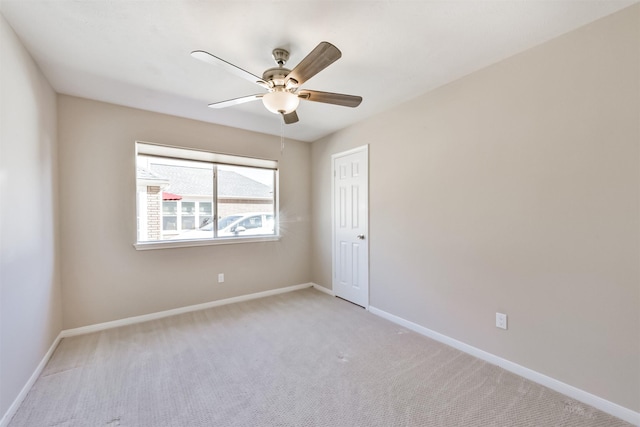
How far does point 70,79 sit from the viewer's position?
2375 millimetres

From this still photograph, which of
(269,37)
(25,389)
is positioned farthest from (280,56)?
(25,389)

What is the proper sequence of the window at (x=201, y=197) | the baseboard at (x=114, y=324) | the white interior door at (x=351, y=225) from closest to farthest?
the baseboard at (x=114, y=324), the window at (x=201, y=197), the white interior door at (x=351, y=225)

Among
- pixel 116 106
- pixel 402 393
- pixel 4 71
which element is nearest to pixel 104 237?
pixel 116 106

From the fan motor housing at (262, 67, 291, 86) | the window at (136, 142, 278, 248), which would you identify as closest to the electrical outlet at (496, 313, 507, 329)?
the fan motor housing at (262, 67, 291, 86)

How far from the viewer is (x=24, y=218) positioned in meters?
1.89

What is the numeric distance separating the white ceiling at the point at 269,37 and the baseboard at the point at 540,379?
2.39m

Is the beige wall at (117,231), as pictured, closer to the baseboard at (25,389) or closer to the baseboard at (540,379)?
the baseboard at (25,389)

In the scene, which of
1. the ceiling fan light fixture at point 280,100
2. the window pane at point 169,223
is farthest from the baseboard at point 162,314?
→ the ceiling fan light fixture at point 280,100

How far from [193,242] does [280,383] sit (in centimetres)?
211

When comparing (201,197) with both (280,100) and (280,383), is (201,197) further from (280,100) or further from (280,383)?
(280,383)

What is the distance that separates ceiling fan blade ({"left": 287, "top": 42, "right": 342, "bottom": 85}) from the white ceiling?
0.29 metres

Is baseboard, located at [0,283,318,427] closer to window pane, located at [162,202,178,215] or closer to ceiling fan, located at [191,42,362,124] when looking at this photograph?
window pane, located at [162,202,178,215]

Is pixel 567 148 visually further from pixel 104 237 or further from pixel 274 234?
pixel 104 237

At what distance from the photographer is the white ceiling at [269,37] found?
158 centimetres
